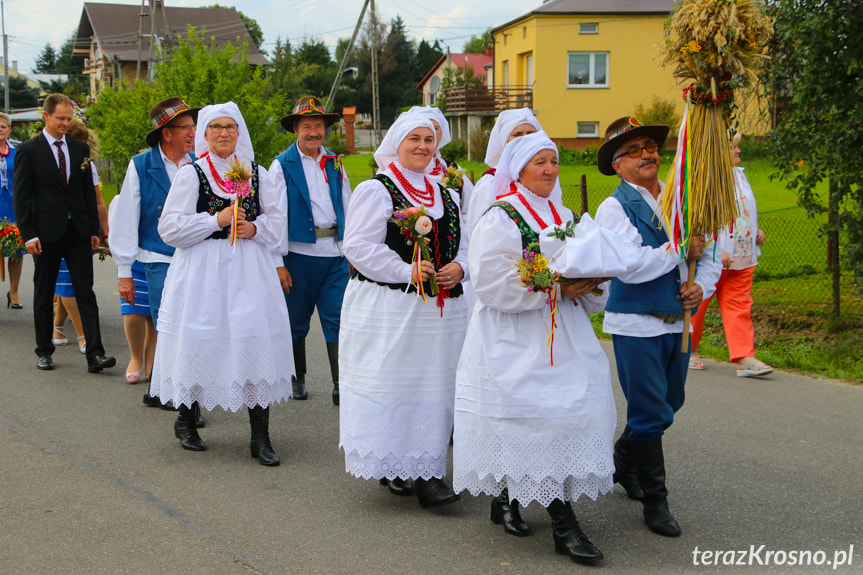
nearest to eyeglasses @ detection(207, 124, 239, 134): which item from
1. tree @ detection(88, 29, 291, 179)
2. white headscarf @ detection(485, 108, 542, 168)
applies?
white headscarf @ detection(485, 108, 542, 168)

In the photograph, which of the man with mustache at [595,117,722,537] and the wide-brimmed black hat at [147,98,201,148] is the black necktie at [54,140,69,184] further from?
the man with mustache at [595,117,722,537]

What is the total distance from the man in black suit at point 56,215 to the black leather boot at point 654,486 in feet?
18.2

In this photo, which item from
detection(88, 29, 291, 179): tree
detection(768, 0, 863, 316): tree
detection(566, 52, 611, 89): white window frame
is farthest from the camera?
detection(566, 52, 611, 89): white window frame

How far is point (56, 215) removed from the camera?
8.41 m

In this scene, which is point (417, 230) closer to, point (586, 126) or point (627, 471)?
point (627, 471)

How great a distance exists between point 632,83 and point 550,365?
124 ft

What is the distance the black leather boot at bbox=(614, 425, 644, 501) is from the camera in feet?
17.1

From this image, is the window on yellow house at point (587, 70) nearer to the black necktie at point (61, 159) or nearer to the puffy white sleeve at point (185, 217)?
the black necktie at point (61, 159)

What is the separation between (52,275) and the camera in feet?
28.5

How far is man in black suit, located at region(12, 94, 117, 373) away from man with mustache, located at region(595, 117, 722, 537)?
548 centimetres

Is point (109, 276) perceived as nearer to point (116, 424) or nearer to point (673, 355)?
point (116, 424)

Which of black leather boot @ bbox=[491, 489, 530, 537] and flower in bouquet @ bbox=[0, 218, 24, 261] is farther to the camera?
flower in bouquet @ bbox=[0, 218, 24, 261]

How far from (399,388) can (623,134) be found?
185 centimetres

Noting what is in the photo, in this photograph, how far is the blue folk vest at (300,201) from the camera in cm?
746
